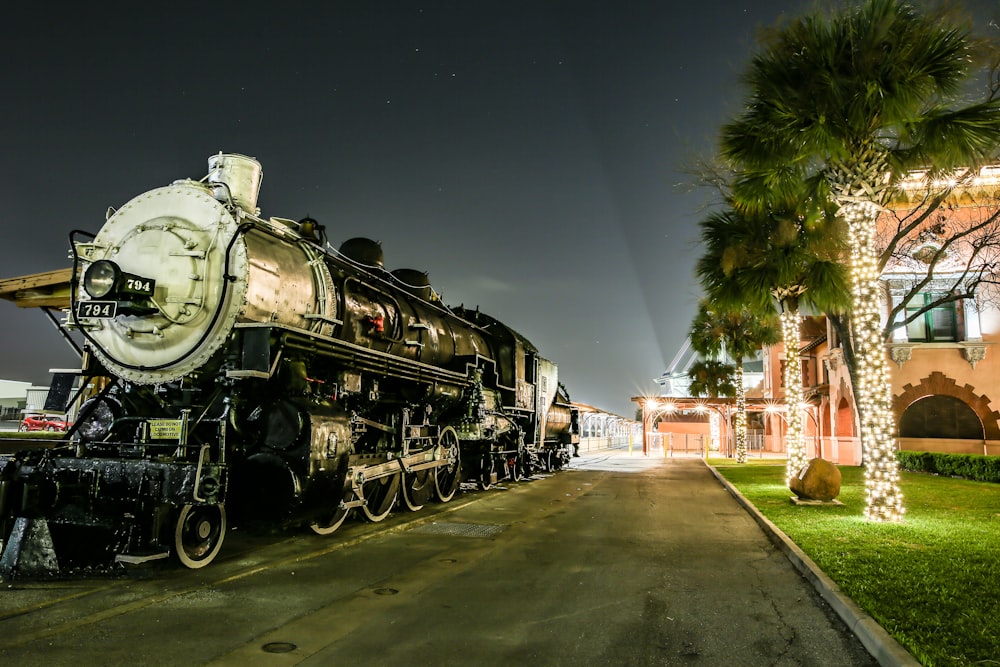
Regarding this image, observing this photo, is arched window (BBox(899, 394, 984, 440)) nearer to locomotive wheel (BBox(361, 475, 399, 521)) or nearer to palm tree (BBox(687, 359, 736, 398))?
palm tree (BBox(687, 359, 736, 398))

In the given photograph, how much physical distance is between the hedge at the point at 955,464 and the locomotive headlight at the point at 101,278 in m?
19.1

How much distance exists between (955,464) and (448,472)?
15.8 m

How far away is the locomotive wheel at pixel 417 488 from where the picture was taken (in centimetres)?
1020

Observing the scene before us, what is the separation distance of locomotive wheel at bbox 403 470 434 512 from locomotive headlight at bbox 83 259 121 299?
501cm

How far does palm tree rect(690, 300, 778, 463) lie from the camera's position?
26328 millimetres

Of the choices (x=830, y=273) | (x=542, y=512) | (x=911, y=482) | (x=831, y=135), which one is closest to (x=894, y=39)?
(x=831, y=135)

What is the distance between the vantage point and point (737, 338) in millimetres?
26859

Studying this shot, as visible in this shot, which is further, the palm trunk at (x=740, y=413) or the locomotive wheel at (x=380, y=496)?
the palm trunk at (x=740, y=413)

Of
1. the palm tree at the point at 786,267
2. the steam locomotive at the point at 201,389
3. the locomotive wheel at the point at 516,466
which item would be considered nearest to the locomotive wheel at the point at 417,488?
the steam locomotive at the point at 201,389

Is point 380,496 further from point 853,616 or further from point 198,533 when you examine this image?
point 853,616

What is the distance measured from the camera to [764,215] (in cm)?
1540

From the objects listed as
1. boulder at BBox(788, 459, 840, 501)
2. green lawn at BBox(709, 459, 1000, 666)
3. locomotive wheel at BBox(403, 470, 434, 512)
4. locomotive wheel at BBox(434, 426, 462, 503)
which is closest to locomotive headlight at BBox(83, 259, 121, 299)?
locomotive wheel at BBox(403, 470, 434, 512)

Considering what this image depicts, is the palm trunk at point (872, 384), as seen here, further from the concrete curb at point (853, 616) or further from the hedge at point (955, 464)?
the hedge at point (955, 464)

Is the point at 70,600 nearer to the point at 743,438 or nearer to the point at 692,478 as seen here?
the point at 692,478
